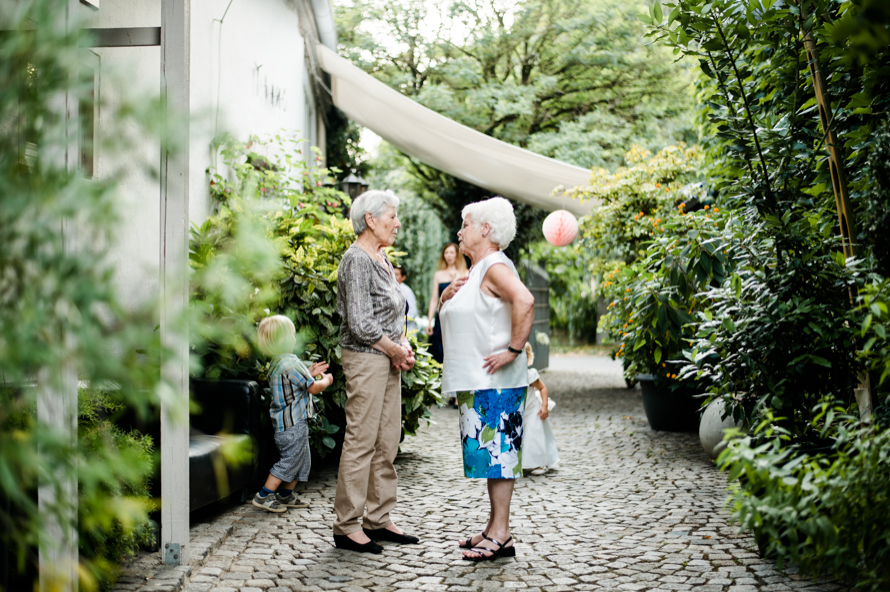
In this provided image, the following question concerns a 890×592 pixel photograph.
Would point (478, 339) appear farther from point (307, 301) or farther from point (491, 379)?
point (307, 301)

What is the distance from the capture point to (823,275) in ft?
9.67

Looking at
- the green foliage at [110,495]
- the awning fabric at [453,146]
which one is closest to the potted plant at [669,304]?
the awning fabric at [453,146]

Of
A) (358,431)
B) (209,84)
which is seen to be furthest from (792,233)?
(209,84)

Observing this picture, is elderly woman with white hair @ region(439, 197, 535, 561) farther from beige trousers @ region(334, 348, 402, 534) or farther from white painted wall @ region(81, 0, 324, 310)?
white painted wall @ region(81, 0, 324, 310)

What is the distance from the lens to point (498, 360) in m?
3.31

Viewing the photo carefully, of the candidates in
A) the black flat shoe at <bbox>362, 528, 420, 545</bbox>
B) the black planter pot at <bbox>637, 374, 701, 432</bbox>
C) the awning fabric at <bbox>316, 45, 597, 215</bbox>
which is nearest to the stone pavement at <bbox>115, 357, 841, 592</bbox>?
the black flat shoe at <bbox>362, 528, 420, 545</bbox>

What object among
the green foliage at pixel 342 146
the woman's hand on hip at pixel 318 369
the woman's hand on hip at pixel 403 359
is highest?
the green foliage at pixel 342 146

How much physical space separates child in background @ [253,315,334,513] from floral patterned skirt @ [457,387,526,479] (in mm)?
1140

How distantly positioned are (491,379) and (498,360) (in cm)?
10

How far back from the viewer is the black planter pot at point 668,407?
21.5 ft

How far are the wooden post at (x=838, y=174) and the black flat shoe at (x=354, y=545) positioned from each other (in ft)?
7.05

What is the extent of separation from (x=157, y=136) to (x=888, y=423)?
9.13 ft

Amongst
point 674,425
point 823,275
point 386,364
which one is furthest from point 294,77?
point 823,275

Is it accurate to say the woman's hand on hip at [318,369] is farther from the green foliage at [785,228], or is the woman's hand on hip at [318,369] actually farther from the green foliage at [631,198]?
the green foliage at [631,198]
